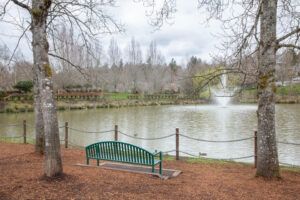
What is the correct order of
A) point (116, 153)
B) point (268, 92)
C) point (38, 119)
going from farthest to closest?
point (38, 119) → point (116, 153) → point (268, 92)

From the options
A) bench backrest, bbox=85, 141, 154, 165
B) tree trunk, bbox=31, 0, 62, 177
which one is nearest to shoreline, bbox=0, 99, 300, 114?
bench backrest, bbox=85, 141, 154, 165

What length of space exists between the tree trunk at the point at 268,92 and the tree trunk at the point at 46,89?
4.18m

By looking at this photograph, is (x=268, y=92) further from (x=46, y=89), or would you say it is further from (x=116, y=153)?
A: (x=46, y=89)

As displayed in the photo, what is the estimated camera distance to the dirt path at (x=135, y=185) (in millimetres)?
4328

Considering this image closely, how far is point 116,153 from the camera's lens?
605cm

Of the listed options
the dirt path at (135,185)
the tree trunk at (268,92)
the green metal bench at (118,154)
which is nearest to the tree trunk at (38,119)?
the dirt path at (135,185)

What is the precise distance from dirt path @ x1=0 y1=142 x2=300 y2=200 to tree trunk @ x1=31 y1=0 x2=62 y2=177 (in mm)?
359

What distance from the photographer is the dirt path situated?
14.2 ft

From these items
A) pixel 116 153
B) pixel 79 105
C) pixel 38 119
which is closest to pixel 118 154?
pixel 116 153

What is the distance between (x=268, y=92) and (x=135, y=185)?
324cm

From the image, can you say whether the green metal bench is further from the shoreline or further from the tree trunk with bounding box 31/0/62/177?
the shoreline

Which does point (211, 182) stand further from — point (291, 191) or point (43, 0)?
point (43, 0)

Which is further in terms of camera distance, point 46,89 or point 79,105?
point 79,105

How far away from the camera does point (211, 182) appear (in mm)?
5293
